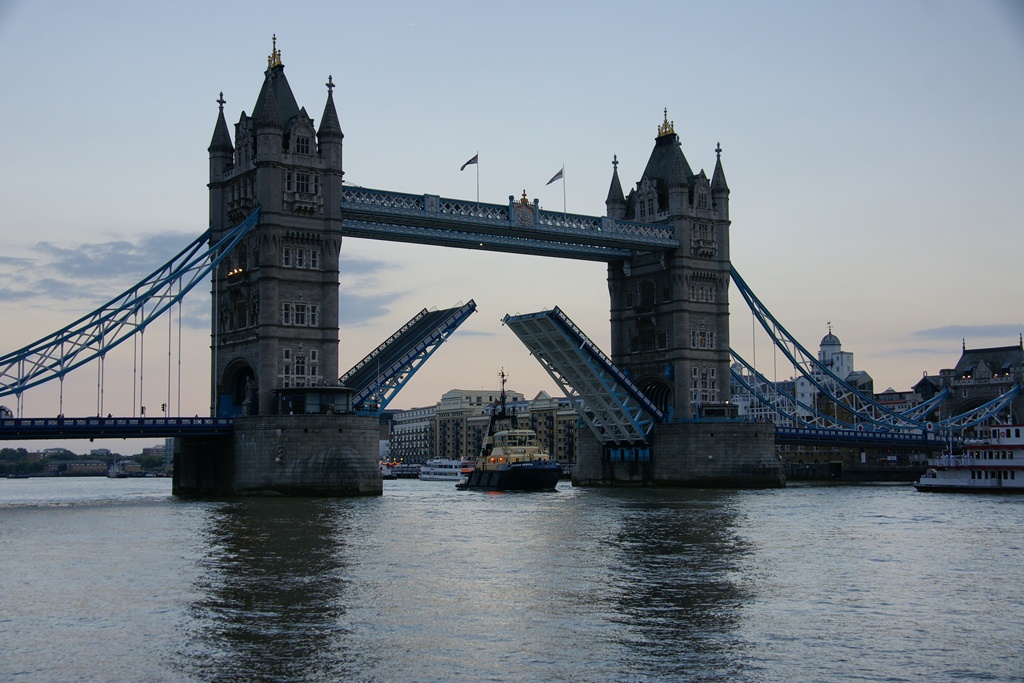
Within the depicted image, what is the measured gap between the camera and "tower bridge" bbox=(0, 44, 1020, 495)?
6956cm

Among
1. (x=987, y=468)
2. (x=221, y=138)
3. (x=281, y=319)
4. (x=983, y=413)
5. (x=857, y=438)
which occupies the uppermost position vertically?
(x=221, y=138)

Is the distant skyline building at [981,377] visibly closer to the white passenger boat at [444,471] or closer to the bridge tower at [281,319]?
the white passenger boat at [444,471]

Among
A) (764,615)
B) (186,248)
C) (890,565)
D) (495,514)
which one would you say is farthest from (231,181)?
(764,615)

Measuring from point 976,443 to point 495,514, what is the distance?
3856 centimetres

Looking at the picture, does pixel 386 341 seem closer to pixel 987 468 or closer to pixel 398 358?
pixel 398 358

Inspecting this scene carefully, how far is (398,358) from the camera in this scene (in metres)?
76.8

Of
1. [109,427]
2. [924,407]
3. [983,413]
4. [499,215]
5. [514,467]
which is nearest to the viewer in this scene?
[109,427]

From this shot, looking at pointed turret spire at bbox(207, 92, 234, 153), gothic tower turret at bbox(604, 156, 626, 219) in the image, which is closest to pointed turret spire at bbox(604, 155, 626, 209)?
gothic tower turret at bbox(604, 156, 626, 219)

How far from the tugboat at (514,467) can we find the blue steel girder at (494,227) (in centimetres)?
1441

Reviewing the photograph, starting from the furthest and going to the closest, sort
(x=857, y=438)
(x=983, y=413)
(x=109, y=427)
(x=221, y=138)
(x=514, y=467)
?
1. (x=983, y=413)
2. (x=857, y=438)
3. (x=514, y=467)
4. (x=221, y=138)
5. (x=109, y=427)

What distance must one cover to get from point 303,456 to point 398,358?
35.0 ft

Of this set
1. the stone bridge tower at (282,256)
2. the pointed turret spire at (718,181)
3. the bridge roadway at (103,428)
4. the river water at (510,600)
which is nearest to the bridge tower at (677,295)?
the pointed turret spire at (718,181)

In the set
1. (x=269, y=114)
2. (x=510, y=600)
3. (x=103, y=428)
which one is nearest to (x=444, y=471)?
(x=269, y=114)

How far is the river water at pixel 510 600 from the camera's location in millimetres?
22766
